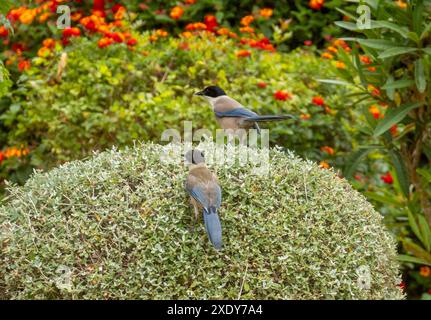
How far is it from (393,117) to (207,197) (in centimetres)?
232

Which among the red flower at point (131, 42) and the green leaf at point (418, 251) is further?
the red flower at point (131, 42)

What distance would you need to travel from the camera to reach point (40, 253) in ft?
11.5

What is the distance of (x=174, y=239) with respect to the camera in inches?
139

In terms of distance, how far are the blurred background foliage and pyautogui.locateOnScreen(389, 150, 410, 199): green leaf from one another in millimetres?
11

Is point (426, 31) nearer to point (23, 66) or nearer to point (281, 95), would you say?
point (281, 95)

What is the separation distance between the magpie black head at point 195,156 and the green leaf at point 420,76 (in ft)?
6.49

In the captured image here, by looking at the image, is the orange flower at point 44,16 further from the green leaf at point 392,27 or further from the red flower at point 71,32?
the green leaf at point 392,27

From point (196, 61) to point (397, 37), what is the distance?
2.02m

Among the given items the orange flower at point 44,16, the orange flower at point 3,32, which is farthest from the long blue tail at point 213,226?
the orange flower at point 44,16

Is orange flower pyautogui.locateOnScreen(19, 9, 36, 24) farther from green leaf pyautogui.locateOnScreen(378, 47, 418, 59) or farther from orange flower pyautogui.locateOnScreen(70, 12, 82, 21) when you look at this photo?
green leaf pyautogui.locateOnScreen(378, 47, 418, 59)

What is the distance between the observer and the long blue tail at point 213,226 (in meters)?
3.45

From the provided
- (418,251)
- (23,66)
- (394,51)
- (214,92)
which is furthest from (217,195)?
(23,66)

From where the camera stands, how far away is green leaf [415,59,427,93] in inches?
202
